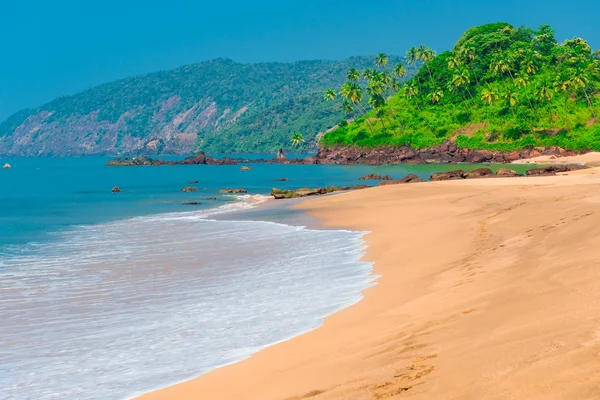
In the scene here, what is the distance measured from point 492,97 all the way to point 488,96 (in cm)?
408

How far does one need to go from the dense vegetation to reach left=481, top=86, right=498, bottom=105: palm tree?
0.24 m

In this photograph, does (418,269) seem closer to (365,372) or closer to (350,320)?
(350,320)

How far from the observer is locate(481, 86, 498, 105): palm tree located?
117 m

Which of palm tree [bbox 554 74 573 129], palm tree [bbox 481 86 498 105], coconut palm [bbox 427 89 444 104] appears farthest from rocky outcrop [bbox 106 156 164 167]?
palm tree [bbox 554 74 573 129]

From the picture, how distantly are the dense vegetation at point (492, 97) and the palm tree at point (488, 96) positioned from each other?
24 centimetres

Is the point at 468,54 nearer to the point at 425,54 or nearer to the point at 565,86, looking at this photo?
the point at 425,54

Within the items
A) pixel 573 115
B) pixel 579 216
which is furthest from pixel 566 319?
pixel 573 115

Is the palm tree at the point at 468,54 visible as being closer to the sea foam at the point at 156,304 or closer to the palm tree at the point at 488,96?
the palm tree at the point at 488,96

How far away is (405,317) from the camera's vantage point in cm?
1042

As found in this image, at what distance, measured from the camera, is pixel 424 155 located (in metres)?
115

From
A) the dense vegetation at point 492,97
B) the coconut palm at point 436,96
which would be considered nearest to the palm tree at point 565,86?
the dense vegetation at point 492,97

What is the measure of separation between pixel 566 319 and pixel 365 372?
2.53 metres

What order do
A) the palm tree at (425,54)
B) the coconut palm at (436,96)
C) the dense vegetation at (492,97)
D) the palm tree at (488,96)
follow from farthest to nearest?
1. the palm tree at (425,54)
2. the coconut palm at (436,96)
3. the palm tree at (488,96)
4. the dense vegetation at (492,97)

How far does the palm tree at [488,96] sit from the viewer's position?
117394 millimetres
